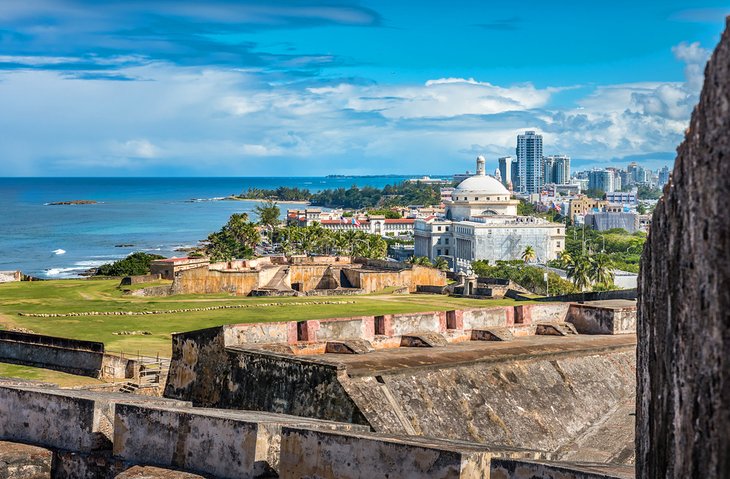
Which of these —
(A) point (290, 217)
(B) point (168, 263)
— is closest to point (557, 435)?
(B) point (168, 263)

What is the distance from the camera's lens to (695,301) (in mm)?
4500

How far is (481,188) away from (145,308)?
10136 cm

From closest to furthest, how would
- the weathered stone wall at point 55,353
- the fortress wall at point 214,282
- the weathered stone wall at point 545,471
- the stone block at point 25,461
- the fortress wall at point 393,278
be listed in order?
the weathered stone wall at point 545,471, the stone block at point 25,461, the weathered stone wall at point 55,353, the fortress wall at point 214,282, the fortress wall at point 393,278

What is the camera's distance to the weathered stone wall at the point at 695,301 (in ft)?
13.7

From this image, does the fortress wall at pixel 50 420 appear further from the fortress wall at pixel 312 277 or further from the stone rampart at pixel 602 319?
the fortress wall at pixel 312 277

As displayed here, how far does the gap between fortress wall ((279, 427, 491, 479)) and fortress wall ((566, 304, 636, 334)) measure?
13179 mm

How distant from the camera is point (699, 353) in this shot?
14.6 feet

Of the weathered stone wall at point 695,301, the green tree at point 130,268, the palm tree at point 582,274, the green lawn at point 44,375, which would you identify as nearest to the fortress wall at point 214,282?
the green tree at point 130,268

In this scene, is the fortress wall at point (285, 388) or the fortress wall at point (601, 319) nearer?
the fortress wall at point (285, 388)

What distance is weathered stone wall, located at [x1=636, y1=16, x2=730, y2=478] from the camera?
416 centimetres

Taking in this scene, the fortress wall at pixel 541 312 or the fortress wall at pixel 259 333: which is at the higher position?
the fortress wall at pixel 259 333

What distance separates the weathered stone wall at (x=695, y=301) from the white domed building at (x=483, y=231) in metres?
110

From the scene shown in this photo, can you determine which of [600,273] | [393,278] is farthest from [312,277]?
[600,273]

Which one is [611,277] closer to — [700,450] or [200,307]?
[200,307]
